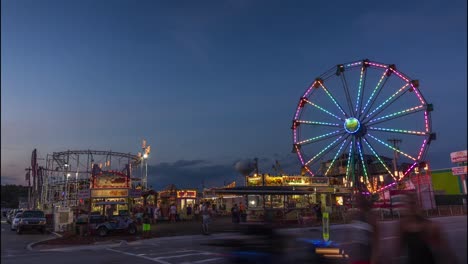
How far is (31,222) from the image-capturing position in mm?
32375

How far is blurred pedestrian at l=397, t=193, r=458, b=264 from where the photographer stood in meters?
5.36

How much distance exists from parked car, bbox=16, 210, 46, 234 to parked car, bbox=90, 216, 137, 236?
8.71 metres

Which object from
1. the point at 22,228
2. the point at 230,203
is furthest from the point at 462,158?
the point at 230,203

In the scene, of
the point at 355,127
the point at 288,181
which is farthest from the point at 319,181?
the point at 355,127

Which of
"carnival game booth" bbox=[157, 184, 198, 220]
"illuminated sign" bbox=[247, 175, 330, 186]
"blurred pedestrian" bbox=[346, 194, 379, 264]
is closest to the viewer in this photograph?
"blurred pedestrian" bbox=[346, 194, 379, 264]

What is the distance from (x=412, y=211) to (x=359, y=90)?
38.5m

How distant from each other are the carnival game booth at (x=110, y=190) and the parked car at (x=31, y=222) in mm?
4106

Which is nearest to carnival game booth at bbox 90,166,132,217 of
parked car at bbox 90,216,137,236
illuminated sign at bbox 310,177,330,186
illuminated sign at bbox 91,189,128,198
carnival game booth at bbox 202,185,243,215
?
illuminated sign at bbox 91,189,128,198

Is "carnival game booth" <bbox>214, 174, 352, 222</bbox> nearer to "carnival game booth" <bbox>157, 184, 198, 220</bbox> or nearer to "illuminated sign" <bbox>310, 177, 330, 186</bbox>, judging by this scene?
"illuminated sign" <bbox>310, 177, 330, 186</bbox>

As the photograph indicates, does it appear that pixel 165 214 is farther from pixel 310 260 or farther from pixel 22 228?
pixel 310 260

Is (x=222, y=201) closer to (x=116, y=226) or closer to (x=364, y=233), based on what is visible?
(x=116, y=226)

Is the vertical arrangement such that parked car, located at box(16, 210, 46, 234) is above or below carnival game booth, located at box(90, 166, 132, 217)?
below

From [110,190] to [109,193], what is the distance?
25 centimetres

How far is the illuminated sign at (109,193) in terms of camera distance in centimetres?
3575
